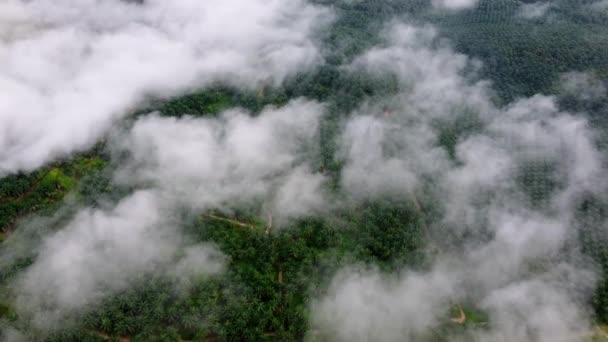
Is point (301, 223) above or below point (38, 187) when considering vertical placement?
below

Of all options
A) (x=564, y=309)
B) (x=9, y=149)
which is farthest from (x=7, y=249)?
(x=564, y=309)

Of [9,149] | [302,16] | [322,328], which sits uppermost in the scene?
[302,16]

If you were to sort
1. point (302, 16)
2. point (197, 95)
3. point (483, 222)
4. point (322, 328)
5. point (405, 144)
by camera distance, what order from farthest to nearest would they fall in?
point (302, 16), point (197, 95), point (405, 144), point (483, 222), point (322, 328)

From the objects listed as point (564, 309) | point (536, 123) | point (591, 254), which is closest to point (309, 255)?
point (564, 309)

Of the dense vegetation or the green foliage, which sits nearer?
the dense vegetation

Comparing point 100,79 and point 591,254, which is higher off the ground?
point 100,79

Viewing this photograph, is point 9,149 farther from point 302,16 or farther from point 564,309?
point 564,309

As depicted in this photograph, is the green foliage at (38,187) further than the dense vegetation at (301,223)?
Yes

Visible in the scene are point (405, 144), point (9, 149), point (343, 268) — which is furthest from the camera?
point (405, 144)

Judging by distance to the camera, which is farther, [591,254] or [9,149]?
[9,149]

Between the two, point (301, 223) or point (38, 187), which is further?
point (38, 187)
